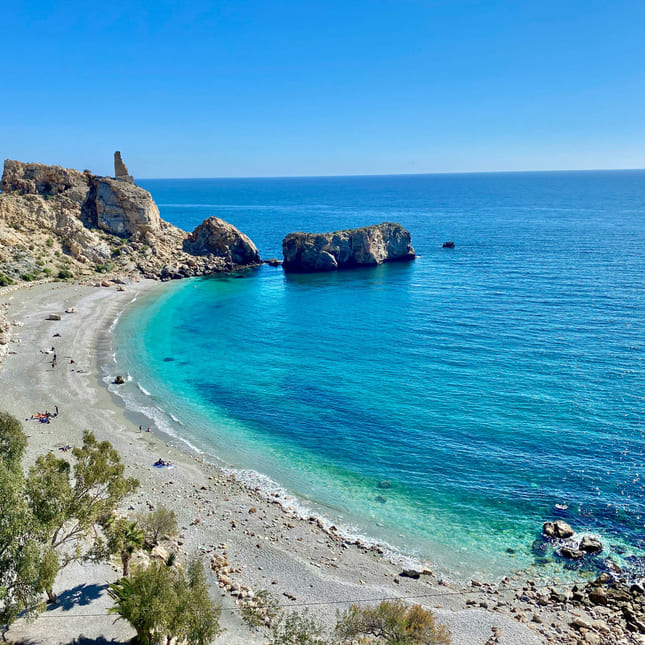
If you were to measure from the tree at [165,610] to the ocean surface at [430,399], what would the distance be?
14322 millimetres

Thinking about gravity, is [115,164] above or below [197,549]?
above

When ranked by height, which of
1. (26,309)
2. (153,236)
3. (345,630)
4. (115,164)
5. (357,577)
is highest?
(115,164)

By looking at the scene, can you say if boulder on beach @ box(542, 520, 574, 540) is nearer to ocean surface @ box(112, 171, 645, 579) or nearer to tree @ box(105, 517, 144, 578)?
ocean surface @ box(112, 171, 645, 579)

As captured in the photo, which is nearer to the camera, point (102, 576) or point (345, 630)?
point (345, 630)

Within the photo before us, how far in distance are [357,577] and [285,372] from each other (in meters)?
30.6

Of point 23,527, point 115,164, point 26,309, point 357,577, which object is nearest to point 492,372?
point 357,577

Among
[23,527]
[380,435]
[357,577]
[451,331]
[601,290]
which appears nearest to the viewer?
[23,527]

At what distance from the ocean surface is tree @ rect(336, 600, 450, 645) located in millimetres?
7438

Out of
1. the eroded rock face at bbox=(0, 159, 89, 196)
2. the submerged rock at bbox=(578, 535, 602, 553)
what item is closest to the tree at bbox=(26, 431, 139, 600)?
the submerged rock at bbox=(578, 535, 602, 553)

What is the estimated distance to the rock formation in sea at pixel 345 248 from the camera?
4518 inches

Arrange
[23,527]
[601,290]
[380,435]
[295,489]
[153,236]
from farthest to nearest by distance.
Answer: [153,236]
[601,290]
[380,435]
[295,489]
[23,527]

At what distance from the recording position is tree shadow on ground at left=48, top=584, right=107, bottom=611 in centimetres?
2362

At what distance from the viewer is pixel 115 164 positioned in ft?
379

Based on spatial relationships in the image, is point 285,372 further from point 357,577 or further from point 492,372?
point 357,577
